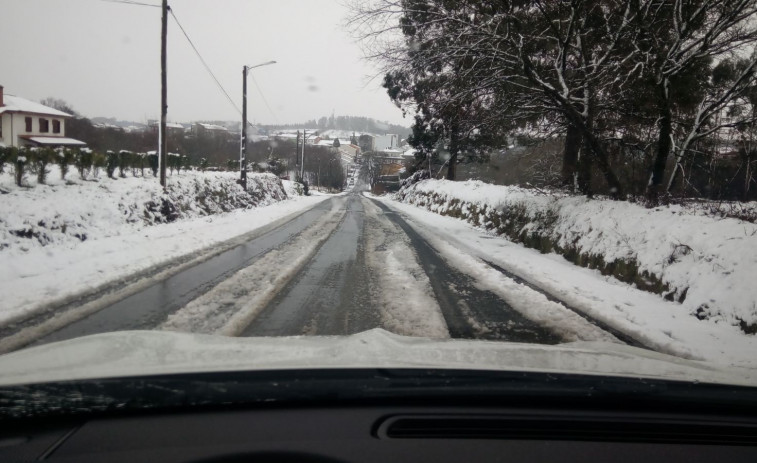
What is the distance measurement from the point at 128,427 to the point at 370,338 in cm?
152

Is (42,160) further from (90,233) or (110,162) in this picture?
(110,162)

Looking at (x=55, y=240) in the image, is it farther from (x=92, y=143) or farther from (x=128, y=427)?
(x=92, y=143)

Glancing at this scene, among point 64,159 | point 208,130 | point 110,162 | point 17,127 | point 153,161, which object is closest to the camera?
point 64,159

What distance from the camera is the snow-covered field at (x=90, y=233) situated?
21.5 feet

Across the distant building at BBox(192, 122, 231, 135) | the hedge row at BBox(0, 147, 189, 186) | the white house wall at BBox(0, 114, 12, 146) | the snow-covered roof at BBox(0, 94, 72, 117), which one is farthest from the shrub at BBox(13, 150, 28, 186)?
the distant building at BBox(192, 122, 231, 135)

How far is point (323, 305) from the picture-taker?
5.91 meters

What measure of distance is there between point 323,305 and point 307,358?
138 inches

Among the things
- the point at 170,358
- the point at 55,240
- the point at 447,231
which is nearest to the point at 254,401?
the point at 170,358

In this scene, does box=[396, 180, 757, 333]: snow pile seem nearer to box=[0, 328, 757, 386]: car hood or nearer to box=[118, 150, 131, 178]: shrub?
box=[0, 328, 757, 386]: car hood

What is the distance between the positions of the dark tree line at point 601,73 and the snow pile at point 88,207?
7.41 m

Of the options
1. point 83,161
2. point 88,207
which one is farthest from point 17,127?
point 88,207

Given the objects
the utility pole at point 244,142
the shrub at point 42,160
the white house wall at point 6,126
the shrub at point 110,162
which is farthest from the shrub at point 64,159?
the white house wall at point 6,126

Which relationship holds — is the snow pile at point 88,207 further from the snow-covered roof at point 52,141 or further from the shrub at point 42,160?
the snow-covered roof at point 52,141

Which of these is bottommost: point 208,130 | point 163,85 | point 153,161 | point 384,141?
point 153,161
